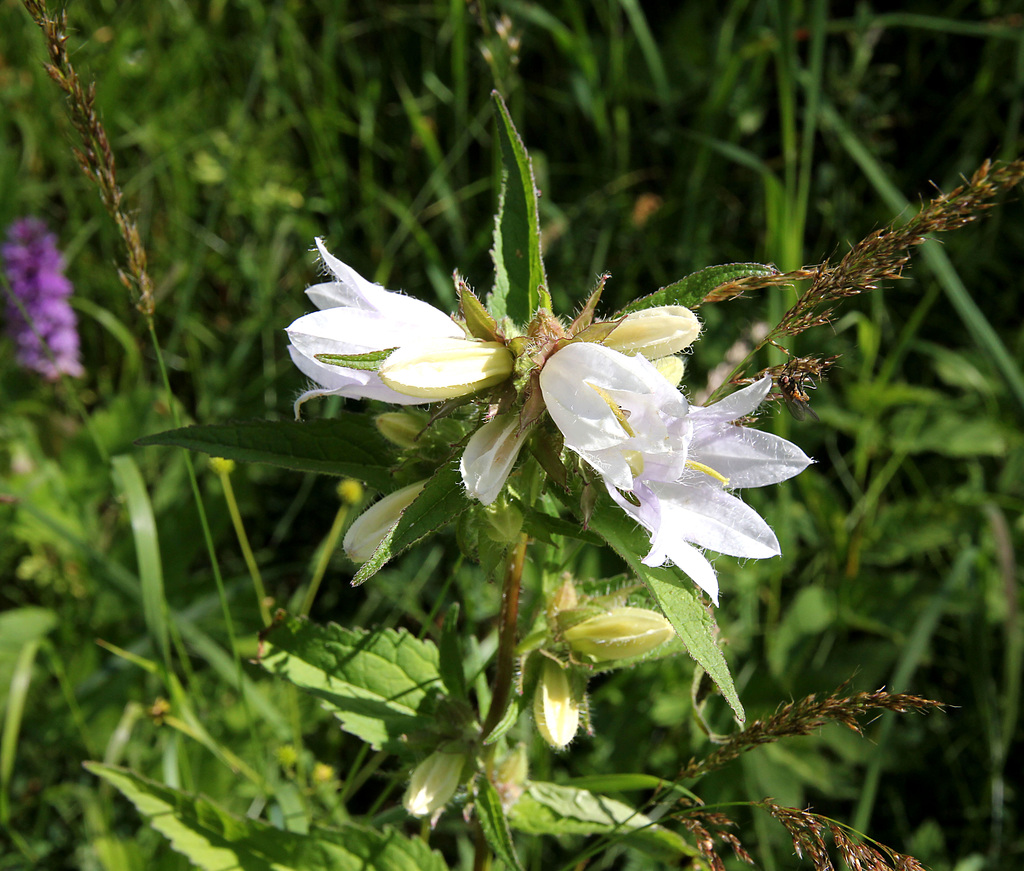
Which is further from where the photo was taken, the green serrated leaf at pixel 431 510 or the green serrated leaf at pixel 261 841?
the green serrated leaf at pixel 261 841

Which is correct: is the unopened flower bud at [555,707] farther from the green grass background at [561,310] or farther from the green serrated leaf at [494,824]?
the green grass background at [561,310]

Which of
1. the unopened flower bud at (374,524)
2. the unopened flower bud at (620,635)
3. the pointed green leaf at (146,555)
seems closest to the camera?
the unopened flower bud at (374,524)

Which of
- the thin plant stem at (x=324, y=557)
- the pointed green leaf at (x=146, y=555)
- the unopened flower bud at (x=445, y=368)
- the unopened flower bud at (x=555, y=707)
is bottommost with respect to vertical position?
the thin plant stem at (x=324, y=557)

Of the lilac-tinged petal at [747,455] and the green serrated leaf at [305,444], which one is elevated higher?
the green serrated leaf at [305,444]

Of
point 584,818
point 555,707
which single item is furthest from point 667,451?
point 584,818

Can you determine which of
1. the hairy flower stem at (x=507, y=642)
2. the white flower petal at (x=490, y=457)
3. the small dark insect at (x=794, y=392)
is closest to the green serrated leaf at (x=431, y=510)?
→ the white flower petal at (x=490, y=457)

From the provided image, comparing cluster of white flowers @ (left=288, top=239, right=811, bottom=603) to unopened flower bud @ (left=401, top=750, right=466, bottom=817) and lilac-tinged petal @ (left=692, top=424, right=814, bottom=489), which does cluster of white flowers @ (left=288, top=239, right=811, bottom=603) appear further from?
unopened flower bud @ (left=401, top=750, right=466, bottom=817)

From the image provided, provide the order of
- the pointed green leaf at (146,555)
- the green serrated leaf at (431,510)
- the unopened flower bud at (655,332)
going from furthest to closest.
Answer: the pointed green leaf at (146,555), the unopened flower bud at (655,332), the green serrated leaf at (431,510)

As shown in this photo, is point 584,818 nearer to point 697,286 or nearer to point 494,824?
point 494,824
